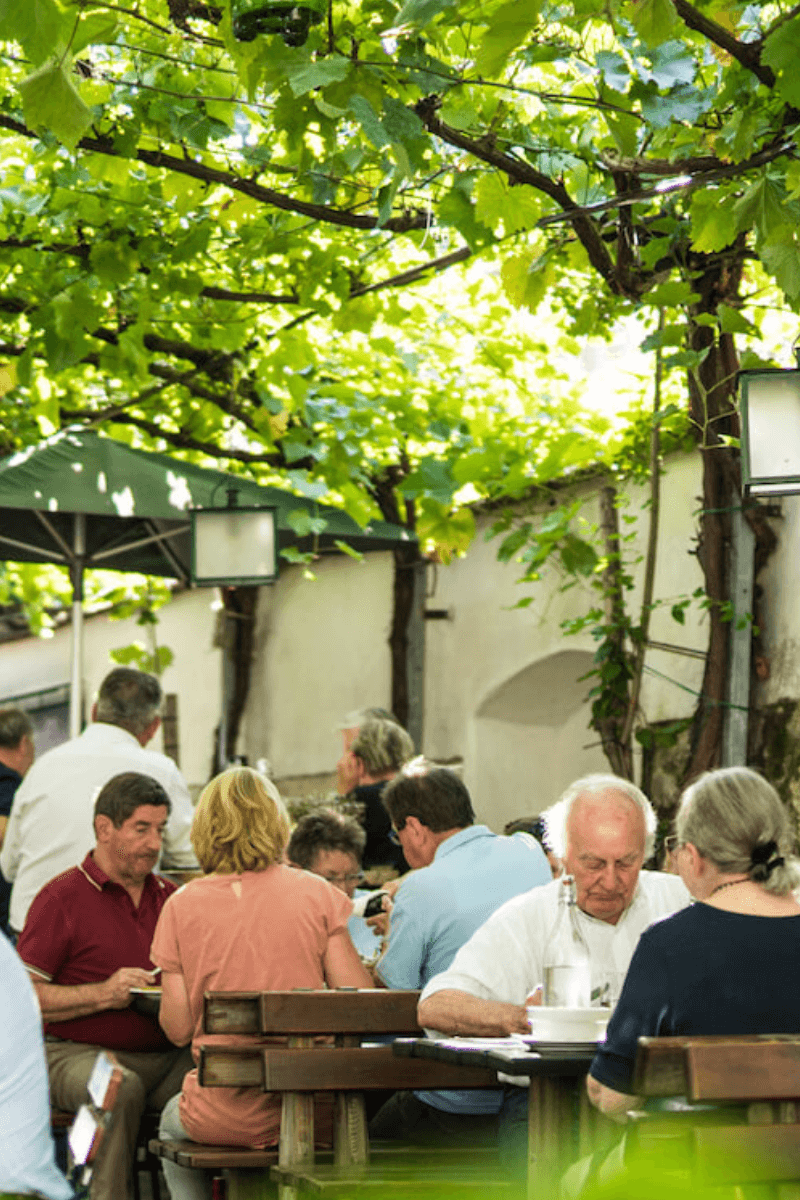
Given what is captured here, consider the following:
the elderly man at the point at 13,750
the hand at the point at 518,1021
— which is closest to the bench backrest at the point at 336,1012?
the hand at the point at 518,1021

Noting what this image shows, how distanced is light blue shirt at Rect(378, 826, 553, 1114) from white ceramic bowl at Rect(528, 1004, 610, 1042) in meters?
1.10

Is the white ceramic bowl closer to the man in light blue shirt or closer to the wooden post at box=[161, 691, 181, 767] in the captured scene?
the man in light blue shirt

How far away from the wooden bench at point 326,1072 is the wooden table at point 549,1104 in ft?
1.44

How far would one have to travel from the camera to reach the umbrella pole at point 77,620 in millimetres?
7855

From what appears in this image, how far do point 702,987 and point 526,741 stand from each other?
6.81m

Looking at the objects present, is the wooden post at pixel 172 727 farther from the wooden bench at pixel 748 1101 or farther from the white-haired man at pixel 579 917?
the wooden bench at pixel 748 1101

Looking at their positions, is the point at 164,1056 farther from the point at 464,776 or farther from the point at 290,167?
the point at 464,776

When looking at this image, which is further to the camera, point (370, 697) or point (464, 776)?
point (370, 697)

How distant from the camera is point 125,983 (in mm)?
4883

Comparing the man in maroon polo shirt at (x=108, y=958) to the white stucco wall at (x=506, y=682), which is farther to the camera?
the white stucco wall at (x=506, y=682)

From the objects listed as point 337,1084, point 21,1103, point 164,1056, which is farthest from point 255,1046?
point 21,1103

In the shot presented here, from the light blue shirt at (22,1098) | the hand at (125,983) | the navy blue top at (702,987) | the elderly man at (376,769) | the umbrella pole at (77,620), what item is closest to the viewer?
the light blue shirt at (22,1098)

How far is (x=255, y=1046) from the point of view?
4.09 meters

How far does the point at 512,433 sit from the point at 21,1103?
6.65 metres
